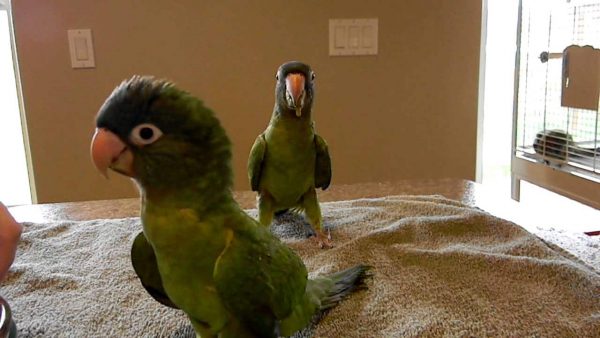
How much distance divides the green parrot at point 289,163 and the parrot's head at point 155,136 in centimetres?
38

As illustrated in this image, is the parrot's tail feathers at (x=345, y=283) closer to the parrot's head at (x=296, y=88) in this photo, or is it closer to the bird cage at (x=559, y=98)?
the parrot's head at (x=296, y=88)

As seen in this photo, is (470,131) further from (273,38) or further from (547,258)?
(547,258)

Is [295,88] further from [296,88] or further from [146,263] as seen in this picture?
[146,263]

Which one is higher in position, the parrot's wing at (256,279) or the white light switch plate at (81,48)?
the white light switch plate at (81,48)

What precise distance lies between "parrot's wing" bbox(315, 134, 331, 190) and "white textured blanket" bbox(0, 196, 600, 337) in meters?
0.09

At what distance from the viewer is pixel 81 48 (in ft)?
4.60

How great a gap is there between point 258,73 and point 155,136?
1.11 metres

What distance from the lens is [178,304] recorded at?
46 centimetres

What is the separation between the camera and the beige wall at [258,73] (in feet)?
4.60

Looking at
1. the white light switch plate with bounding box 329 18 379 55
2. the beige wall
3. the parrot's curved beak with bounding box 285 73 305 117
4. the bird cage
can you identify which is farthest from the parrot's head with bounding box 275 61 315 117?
the bird cage

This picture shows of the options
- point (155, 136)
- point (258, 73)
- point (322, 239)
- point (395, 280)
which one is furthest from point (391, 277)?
point (258, 73)

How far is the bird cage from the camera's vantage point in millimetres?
1245

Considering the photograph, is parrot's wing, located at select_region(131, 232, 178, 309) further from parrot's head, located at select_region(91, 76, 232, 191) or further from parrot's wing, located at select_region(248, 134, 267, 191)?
parrot's wing, located at select_region(248, 134, 267, 191)

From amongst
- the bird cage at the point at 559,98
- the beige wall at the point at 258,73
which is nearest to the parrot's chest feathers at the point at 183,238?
the beige wall at the point at 258,73
